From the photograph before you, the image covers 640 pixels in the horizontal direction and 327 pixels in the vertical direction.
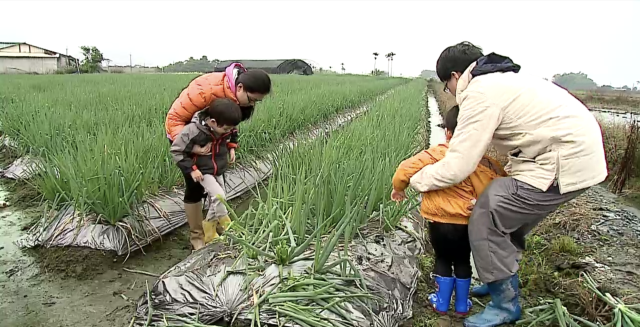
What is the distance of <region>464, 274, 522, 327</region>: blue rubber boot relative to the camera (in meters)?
1.68

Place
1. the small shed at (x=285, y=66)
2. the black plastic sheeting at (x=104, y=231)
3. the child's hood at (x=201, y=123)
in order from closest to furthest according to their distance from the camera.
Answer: the child's hood at (x=201, y=123)
the black plastic sheeting at (x=104, y=231)
the small shed at (x=285, y=66)

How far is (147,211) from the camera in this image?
255cm

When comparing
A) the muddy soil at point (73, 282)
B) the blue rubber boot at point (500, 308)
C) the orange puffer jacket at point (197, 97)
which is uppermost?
the orange puffer jacket at point (197, 97)

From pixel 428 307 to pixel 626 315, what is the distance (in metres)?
0.71

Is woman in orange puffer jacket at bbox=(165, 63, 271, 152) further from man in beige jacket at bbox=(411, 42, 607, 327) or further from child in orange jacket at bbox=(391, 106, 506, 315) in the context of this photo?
man in beige jacket at bbox=(411, 42, 607, 327)

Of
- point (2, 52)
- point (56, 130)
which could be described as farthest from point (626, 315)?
point (2, 52)

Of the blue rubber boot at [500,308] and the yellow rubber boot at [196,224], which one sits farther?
the yellow rubber boot at [196,224]

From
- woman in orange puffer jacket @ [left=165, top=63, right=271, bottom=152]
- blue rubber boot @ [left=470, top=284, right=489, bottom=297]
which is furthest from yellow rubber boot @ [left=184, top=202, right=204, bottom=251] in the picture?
blue rubber boot @ [left=470, top=284, right=489, bottom=297]

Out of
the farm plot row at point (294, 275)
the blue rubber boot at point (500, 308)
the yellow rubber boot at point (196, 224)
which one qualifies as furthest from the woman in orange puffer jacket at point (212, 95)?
the blue rubber boot at point (500, 308)

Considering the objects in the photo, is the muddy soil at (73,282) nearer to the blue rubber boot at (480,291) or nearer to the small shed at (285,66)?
the blue rubber boot at (480,291)

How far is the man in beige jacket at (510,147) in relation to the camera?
4.68 ft

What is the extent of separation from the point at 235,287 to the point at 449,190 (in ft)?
2.73

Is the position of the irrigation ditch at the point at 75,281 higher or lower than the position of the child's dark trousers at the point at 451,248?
lower

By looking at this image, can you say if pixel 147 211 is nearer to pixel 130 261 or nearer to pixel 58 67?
pixel 130 261
